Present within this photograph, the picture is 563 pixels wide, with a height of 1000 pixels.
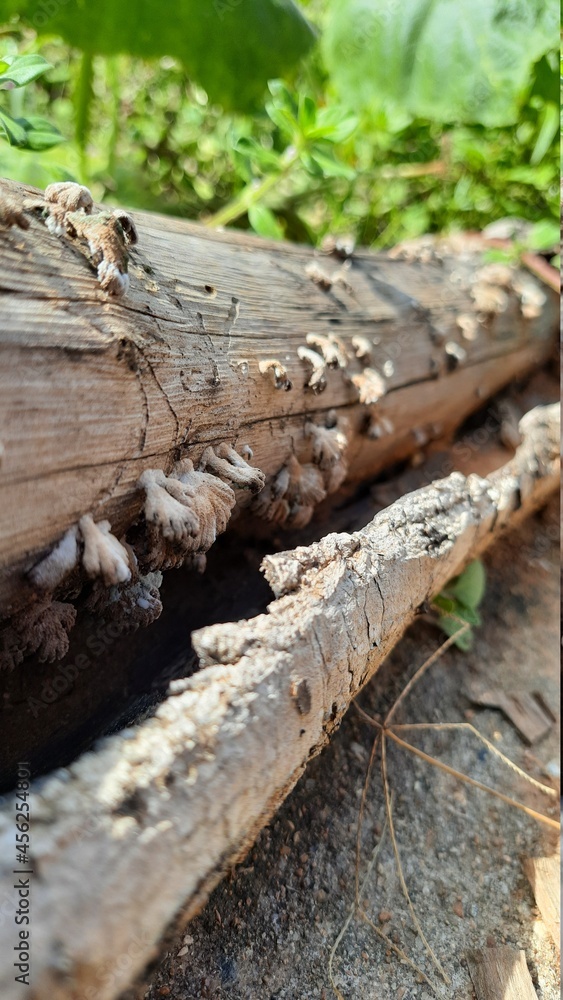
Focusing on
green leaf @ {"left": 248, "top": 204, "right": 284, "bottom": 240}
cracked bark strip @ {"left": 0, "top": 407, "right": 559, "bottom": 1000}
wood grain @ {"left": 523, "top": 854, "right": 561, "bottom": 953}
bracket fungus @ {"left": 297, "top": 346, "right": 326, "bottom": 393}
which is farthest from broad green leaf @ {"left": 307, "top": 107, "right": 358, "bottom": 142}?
wood grain @ {"left": 523, "top": 854, "right": 561, "bottom": 953}

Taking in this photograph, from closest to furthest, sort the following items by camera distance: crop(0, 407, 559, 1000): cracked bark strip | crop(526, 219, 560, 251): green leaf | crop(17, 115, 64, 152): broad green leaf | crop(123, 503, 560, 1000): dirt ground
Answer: crop(0, 407, 559, 1000): cracked bark strip < crop(123, 503, 560, 1000): dirt ground < crop(17, 115, 64, 152): broad green leaf < crop(526, 219, 560, 251): green leaf

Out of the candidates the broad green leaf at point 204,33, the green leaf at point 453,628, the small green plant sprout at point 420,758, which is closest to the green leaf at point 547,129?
the broad green leaf at point 204,33

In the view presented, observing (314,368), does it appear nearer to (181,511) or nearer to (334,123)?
(181,511)

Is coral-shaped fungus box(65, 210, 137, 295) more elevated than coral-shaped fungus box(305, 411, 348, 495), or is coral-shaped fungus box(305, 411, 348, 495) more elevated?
coral-shaped fungus box(65, 210, 137, 295)

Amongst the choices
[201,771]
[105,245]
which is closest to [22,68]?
[105,245]

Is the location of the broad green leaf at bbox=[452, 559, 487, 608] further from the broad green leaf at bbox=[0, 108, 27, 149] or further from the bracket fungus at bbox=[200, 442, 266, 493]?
the broad green leaf at bbox=[0, 108, 27, 149]

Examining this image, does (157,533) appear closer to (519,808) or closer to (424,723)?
(424,723)

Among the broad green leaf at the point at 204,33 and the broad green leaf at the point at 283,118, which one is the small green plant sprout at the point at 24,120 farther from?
the broad green leaf at the point at 283,118
